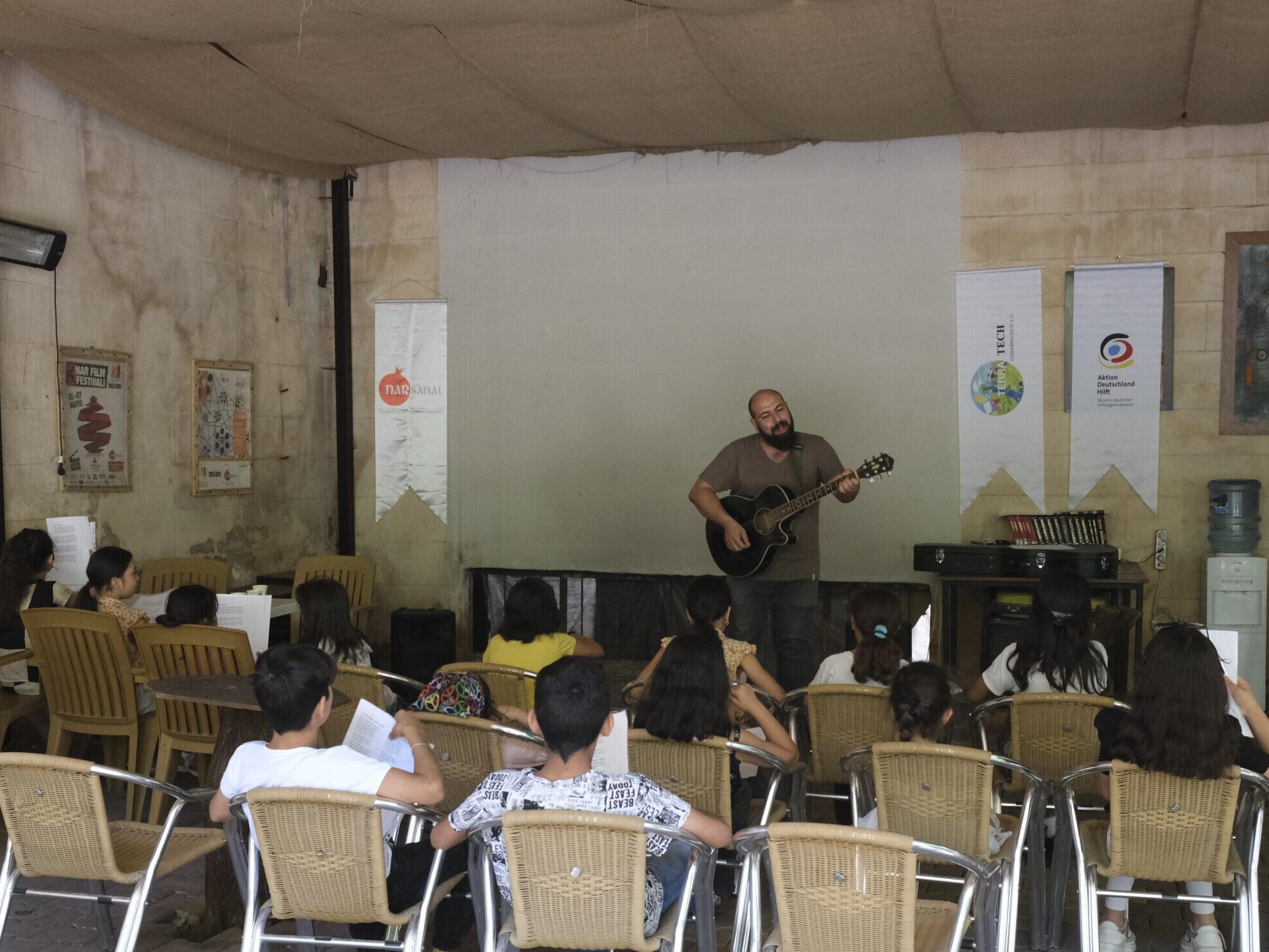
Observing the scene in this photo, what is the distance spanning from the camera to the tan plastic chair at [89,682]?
4480mm

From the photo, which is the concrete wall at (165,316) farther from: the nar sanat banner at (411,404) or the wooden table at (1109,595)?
the wooden table at (1109,595)

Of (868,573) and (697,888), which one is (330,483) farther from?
(697,888)

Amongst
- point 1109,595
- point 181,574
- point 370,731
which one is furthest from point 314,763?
point 1109,595

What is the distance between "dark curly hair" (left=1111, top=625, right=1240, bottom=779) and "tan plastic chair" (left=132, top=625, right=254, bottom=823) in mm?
2836

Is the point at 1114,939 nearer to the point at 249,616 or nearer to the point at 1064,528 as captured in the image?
the point at 249,616

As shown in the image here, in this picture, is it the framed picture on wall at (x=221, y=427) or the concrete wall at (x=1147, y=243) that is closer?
the concrete wall at (x=1147, y=243)

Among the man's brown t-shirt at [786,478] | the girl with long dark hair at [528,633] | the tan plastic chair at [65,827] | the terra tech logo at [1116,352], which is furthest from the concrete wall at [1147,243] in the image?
the tan plastic chair at [65,827]

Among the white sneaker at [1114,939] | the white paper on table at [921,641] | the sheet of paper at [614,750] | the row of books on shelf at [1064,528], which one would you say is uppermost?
the row of books on shelf at [1064,528]

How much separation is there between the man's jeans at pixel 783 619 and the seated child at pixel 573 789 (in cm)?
309

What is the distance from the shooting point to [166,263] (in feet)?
22.6

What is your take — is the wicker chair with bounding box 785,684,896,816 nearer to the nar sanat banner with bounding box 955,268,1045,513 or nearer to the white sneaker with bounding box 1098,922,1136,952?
the white sneaker with bounding box 1098,922,1136,952

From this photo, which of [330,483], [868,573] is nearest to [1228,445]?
[868,573]

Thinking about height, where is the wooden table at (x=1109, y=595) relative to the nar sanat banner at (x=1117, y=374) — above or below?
below

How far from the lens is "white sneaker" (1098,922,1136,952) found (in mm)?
3299
